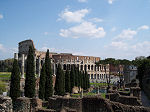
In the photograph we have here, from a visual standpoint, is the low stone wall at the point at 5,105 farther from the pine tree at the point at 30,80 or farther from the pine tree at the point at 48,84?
the pine tree at the point at 48,84

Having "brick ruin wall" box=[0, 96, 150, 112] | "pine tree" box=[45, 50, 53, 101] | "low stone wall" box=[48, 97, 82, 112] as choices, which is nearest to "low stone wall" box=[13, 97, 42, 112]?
"brick ruin wall" box=[0, 96, 150, 112]

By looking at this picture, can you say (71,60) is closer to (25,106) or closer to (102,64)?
(102,64)

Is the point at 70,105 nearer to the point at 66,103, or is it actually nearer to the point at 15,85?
the point at 66,103

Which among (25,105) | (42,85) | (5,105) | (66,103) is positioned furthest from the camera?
(42,85)

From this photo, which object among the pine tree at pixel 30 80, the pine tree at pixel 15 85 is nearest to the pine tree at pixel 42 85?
the pine tree at pixel 30 80

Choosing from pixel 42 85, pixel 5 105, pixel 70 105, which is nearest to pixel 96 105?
pixel 70 105

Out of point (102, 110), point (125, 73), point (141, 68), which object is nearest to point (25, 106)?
point (102, 110)

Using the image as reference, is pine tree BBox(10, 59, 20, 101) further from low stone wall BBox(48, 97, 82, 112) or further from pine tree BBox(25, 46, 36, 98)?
low stone wall BBox(48, 97, 82, 112)

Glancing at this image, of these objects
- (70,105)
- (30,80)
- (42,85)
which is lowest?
(70,105)

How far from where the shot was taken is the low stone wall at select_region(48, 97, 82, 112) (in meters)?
15.0

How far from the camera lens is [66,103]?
51.2 feet

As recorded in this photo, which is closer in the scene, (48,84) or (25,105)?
(25,105)

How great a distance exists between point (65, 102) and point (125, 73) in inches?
2559

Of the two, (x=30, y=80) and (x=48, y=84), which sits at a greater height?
(x=30, y=80)
